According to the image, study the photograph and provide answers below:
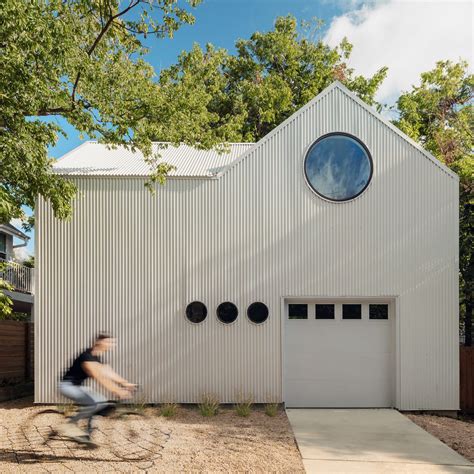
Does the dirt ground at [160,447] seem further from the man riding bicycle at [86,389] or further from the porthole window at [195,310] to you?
the porthole window at [195,310]

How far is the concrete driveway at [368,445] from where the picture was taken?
710 cm

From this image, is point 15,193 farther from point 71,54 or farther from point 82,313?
point 71,54

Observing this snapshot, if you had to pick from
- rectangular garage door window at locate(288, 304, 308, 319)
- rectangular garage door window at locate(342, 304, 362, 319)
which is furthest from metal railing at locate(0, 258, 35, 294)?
rectangular garage door window at locate(342, 304, 362, 319)

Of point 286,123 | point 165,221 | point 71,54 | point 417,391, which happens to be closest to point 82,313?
point 165,221

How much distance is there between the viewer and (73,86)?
10.6 m

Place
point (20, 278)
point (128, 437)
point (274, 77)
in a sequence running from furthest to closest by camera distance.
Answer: point (20, 278) < point (274, 77) < point (128, 437)

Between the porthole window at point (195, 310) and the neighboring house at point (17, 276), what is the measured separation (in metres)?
13.4

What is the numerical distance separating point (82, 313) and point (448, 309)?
8.23 meters

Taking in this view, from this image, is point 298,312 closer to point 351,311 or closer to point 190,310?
point 351,311

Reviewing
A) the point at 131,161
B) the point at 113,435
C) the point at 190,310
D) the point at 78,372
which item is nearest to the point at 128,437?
the point at 113,435

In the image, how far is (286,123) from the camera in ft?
38.0

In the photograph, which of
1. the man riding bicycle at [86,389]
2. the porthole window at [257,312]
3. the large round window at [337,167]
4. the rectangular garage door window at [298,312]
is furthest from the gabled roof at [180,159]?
the man riding bicycle at [86,389]

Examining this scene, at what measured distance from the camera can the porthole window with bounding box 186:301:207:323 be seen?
37.2 ft

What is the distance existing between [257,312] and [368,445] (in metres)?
3.91
